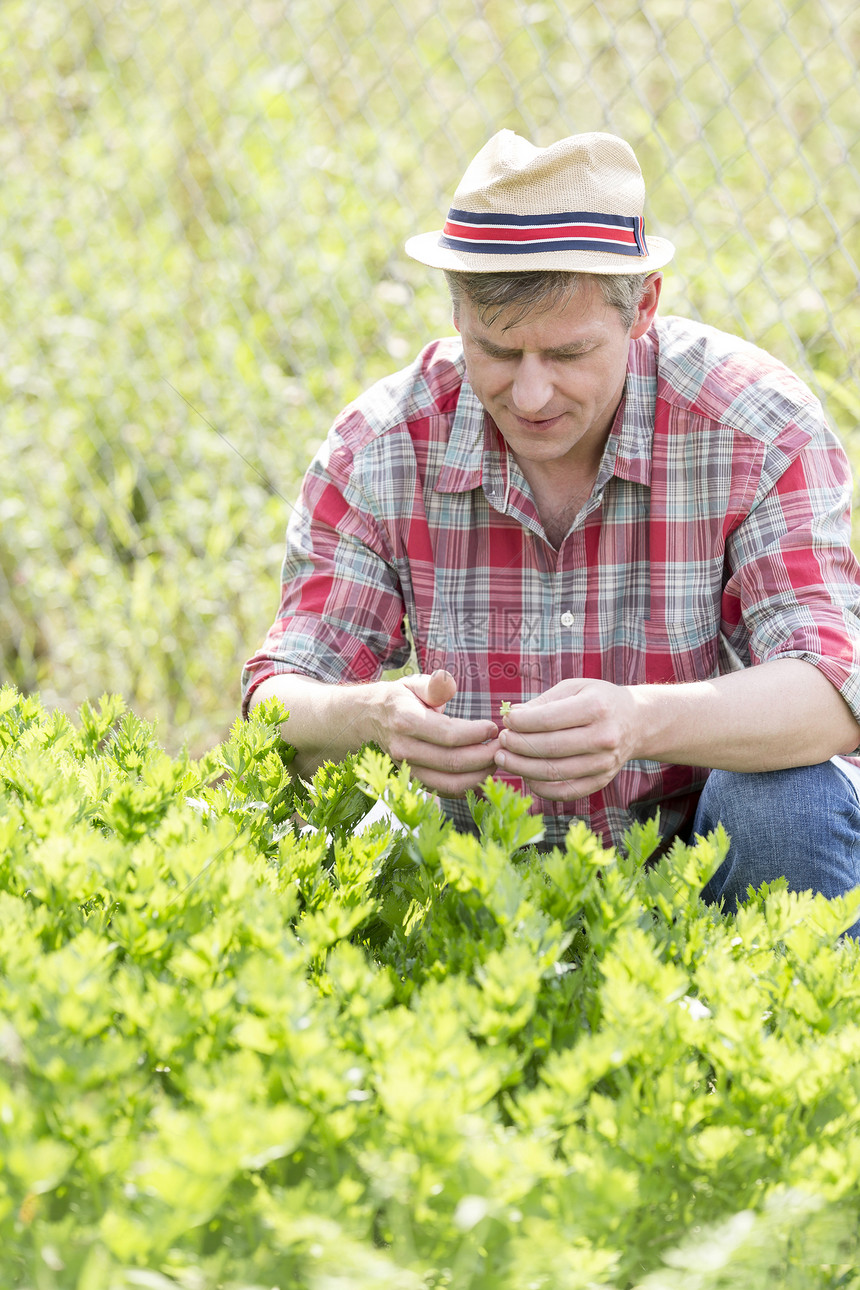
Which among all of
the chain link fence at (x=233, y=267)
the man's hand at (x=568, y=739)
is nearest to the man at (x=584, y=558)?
the man's hand at (x=568, y=739)

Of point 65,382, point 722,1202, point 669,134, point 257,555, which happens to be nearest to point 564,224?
point 722,1202

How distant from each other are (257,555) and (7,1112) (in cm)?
303

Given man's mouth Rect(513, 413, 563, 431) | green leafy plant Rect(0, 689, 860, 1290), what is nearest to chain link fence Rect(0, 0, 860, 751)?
man's mouth Rect(513, 413, 563, 431)

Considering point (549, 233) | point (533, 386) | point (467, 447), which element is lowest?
point (467, 447)

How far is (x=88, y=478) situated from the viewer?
4359mm

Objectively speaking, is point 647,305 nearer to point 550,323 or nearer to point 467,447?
point 550,323

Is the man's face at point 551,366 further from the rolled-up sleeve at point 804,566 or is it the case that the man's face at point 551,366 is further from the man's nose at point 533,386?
the rolled-up sleeve at point 804,566

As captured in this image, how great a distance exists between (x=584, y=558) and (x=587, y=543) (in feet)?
0.09

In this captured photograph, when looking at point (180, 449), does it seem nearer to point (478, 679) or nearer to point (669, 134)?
point (478, 679)

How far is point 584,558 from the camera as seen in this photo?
2.33m

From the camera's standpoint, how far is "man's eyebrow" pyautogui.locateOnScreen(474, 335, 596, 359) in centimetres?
204

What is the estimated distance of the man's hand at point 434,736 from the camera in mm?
1806

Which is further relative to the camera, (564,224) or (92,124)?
(92,124)

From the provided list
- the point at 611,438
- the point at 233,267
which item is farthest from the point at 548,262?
the point at 233,267
